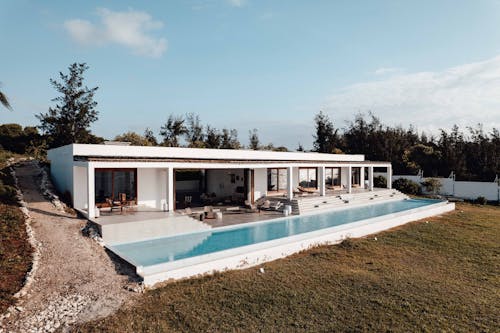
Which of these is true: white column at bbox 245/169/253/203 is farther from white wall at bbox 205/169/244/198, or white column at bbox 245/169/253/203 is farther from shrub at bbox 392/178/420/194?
shrub at bbox 392/178/420/194

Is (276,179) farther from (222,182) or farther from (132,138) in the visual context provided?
(132,138)

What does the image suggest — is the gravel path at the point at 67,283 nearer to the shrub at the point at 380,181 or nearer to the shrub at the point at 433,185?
the shrub at the point at 380,181

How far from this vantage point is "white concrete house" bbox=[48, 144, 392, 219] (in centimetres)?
1602

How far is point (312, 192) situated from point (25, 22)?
2166 cm

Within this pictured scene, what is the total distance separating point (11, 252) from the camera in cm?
1019

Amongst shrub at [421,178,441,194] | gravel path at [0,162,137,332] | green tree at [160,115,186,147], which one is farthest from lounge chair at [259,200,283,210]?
green tree at [160,115,186,147]

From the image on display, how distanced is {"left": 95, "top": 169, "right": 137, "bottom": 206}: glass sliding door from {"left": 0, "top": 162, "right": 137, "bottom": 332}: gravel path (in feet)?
11.3

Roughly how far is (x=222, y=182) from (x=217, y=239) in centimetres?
1169

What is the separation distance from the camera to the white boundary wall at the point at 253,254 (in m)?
9.71

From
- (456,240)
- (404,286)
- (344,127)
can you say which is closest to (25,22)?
(404,286)

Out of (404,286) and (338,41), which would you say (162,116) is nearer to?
(338,41)

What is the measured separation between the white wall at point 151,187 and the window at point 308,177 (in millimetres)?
12387

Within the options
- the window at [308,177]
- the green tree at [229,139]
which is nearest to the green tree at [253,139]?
the green tree at [229,139]

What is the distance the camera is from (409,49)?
796 inches
